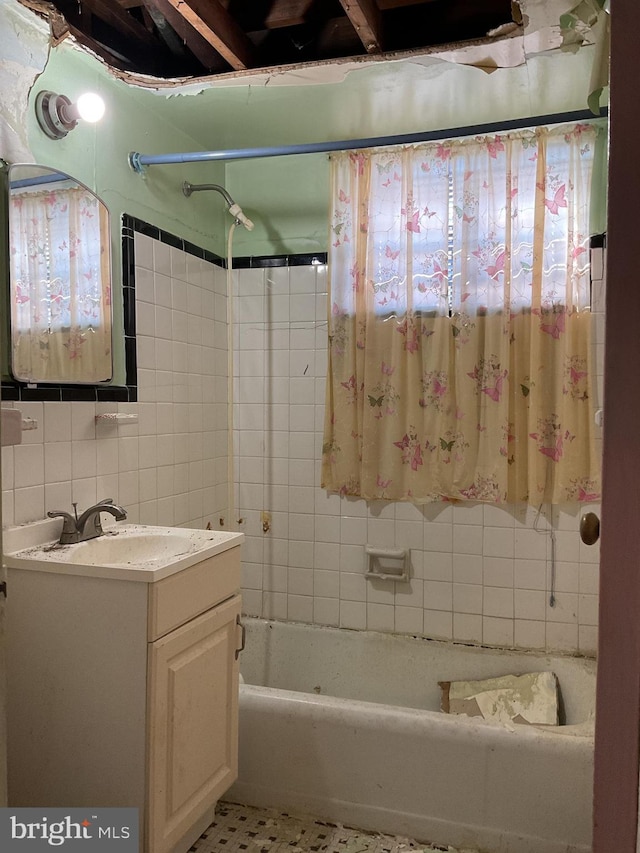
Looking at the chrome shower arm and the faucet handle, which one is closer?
the faucet handle

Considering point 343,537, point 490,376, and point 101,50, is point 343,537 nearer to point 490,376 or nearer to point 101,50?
point 490,376

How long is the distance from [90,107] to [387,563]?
2072 millimetres

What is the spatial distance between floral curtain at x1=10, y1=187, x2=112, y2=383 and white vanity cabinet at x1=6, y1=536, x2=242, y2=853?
614mm

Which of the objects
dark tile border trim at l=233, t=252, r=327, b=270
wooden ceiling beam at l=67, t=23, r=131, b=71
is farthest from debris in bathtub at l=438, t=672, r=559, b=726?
wooden ceiling beam at l=67, t=23, r=131, b=71

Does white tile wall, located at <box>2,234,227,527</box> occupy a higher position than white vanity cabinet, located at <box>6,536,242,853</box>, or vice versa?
white tile wall, located at <box>2,234,227,527</box>

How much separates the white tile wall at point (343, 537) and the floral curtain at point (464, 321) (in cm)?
12

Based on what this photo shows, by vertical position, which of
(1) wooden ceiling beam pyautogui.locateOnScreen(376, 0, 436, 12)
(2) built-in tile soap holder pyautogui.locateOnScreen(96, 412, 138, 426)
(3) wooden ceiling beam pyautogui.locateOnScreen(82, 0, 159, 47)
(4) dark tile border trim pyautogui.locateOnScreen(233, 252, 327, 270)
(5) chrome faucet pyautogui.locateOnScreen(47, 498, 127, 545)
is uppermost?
(3) wooden ceiling beam pyautogui.locateOnScreen(82, 0, 159, 47)

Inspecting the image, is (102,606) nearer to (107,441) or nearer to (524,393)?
(107,441)

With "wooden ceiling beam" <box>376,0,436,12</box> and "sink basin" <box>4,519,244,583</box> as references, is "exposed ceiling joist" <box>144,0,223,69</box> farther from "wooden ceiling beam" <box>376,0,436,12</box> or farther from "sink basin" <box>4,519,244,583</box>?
"sink basin" <box>4,519,244,583</box>

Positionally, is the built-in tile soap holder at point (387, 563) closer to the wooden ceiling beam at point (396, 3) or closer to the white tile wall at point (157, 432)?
the white tile wall at point (157, 432)

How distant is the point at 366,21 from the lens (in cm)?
163

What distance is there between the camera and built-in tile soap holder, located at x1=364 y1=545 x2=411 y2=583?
2.69 meters

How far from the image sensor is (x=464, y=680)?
2520mm

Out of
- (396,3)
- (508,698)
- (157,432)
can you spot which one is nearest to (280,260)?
(157,432)
